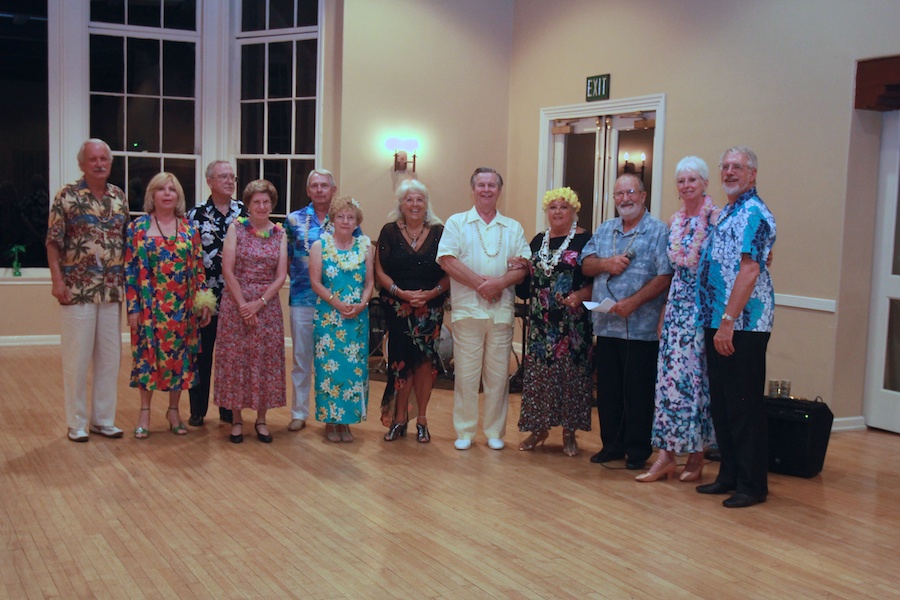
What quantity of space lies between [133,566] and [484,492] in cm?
170

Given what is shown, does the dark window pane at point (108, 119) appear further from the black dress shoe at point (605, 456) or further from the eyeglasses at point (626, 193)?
the black dress shoe at point (605, 456)

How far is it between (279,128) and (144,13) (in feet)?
5.61

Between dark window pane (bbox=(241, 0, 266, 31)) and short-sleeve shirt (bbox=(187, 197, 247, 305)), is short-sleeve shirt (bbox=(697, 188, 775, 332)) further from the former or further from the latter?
dark window pane (bbox=(241, 0, 266, 31))

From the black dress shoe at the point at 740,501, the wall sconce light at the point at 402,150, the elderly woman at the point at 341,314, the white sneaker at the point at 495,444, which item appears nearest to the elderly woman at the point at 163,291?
the elderly woman at the point at 341,314

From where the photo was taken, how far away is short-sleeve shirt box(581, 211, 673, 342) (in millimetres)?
4867

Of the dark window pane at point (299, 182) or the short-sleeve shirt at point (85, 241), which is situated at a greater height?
the dark window pane at point (299, 182)

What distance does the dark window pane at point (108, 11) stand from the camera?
8844 mm

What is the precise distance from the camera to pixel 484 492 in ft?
14.8

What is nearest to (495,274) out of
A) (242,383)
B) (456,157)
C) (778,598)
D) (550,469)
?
(550,469)

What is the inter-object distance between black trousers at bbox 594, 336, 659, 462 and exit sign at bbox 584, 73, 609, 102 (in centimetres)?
324

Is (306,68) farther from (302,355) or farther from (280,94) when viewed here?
(302,355)

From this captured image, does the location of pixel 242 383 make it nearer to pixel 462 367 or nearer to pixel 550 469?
pixel 462 367

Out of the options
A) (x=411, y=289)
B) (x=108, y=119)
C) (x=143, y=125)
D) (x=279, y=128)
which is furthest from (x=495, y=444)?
(x=108, y=119)

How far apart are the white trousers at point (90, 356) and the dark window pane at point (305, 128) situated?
387cm
